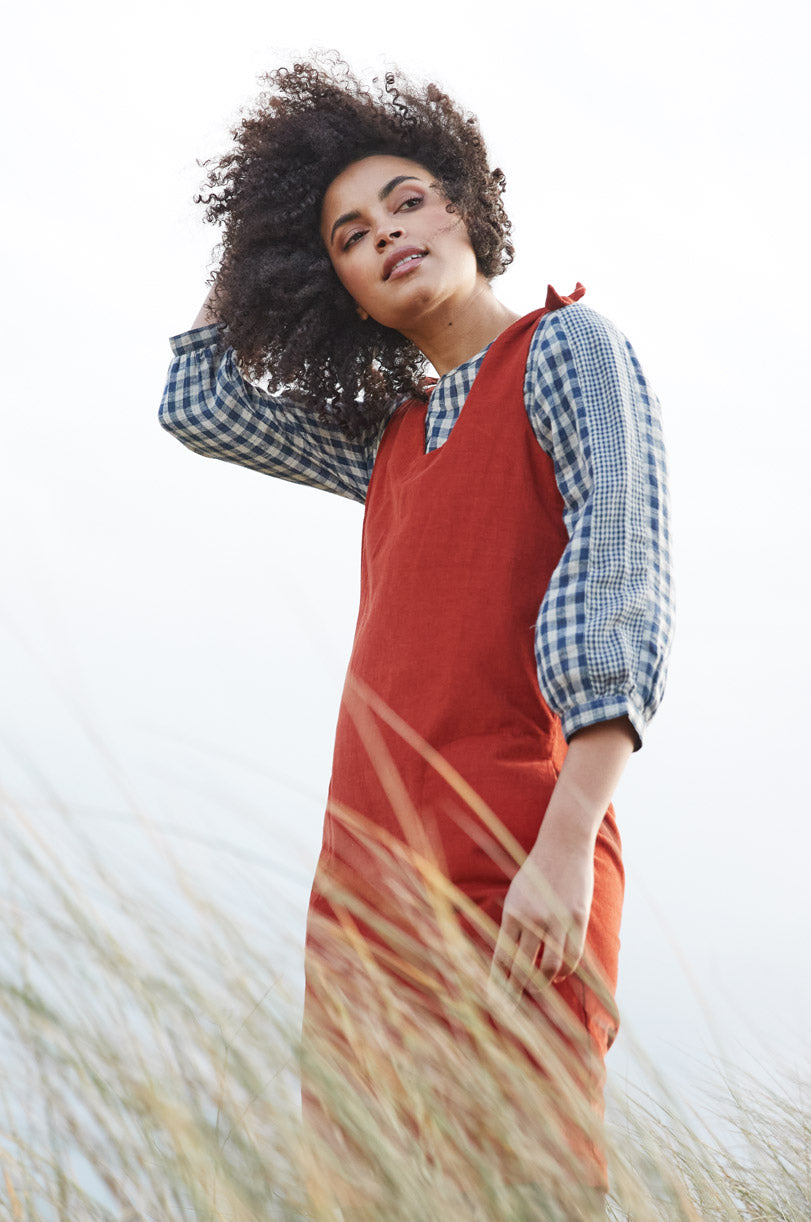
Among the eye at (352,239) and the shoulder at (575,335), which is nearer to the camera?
the shoulder at (575,335)

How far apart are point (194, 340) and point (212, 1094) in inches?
59.3

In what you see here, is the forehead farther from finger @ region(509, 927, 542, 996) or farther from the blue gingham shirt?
finger @ region(509, 927, 542, 996)

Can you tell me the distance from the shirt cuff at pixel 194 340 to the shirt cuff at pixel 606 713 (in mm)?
1142

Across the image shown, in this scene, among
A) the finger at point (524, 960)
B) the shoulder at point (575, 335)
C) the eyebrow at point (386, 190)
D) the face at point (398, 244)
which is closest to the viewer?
the finger at point (524, 960)

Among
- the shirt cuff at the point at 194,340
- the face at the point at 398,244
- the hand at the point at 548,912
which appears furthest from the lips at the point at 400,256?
the hand at the point at 548,912

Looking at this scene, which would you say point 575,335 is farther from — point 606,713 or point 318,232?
point 318,232

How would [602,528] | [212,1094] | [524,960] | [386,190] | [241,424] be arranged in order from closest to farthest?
[212,1094]
[524,960]
[602,528]
[386,190]
[241,424]

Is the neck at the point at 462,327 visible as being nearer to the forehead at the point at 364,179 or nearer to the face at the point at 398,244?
the face at the point at 398,244

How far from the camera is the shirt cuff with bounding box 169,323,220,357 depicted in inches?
81.7

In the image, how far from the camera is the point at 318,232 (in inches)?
81.7

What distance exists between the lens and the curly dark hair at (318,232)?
2.02 m

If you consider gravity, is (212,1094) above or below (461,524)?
below

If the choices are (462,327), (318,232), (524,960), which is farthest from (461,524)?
(318,232)

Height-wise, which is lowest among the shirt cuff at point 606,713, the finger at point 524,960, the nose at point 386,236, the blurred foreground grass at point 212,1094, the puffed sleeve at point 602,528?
the blurred foreground grass at point 212,1094
